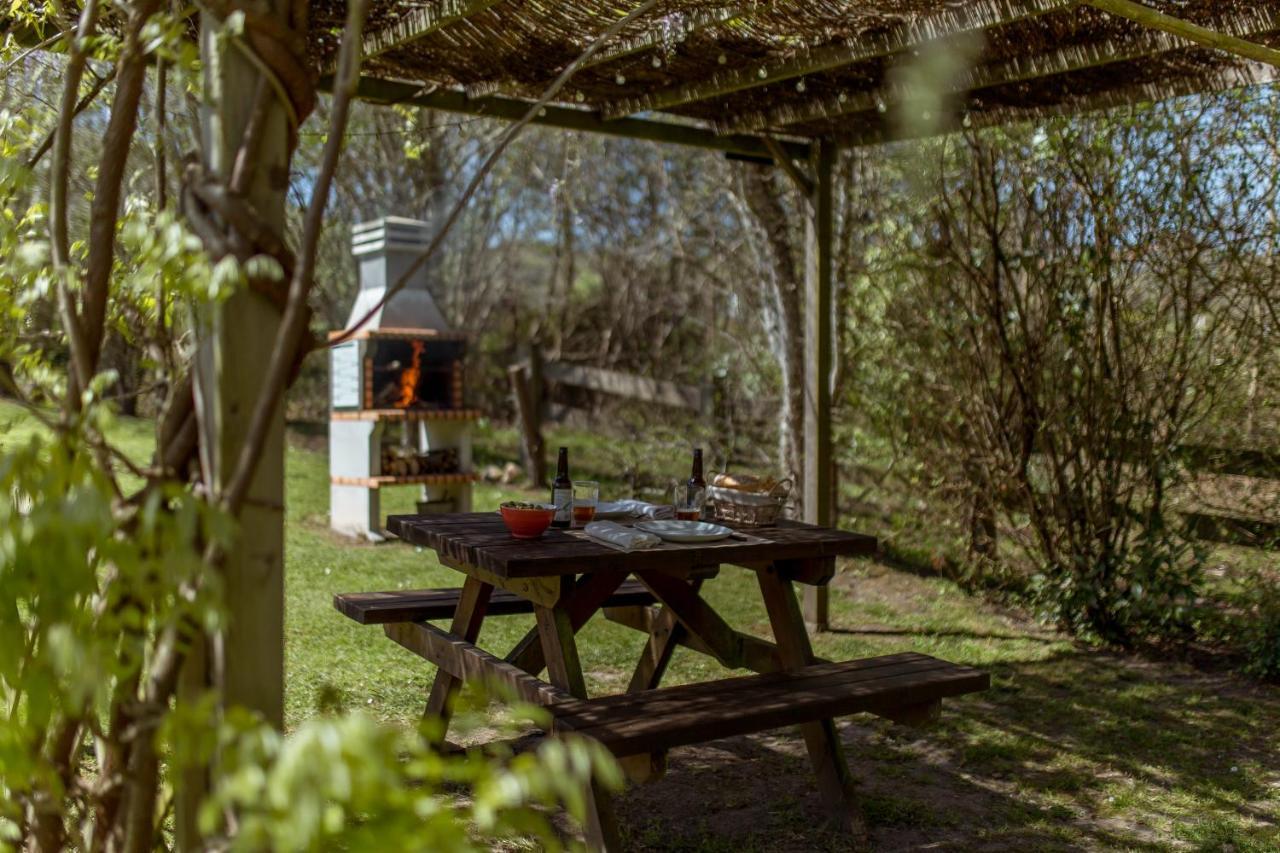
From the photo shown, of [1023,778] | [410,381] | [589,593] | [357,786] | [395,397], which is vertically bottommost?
[1023,778]

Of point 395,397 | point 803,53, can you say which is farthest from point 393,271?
point 803,53

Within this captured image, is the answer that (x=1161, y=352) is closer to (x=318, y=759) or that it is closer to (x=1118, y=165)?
(x=1118, y=165)

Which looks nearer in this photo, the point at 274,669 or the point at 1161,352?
the point at 274,669

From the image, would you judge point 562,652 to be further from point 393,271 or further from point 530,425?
point 530,425

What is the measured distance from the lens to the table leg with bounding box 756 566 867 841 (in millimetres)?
3537

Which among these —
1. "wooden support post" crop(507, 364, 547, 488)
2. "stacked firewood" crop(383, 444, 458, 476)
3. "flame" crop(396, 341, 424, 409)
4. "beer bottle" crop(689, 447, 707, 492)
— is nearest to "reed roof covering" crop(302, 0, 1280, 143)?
"beer bottle" crop(689, 447, 707, 492)

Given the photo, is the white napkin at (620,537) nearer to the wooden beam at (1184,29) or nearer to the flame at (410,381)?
the wooden beam at (1184,29)

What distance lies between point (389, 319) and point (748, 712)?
536 cm

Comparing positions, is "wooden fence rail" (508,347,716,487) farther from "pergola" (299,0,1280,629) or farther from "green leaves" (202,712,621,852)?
"green leaves" (202,712,621,852)

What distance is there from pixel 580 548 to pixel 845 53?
7.44 feet

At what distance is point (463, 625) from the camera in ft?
12.5

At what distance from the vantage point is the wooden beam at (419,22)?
147 inches

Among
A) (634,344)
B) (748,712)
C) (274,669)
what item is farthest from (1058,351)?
(634,344)

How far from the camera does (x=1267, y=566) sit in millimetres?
5453
